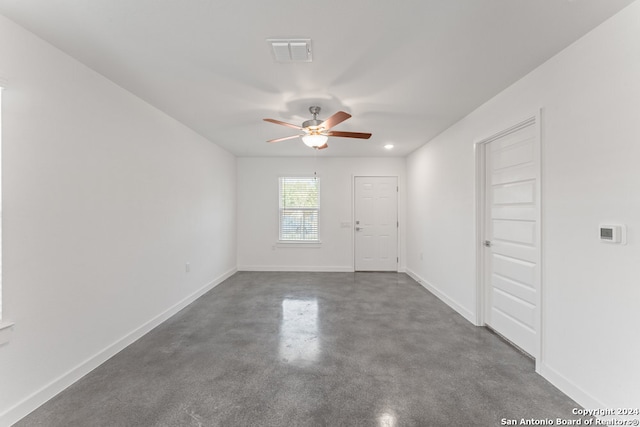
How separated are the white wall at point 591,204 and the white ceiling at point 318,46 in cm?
22

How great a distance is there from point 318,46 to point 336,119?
2.45 ft

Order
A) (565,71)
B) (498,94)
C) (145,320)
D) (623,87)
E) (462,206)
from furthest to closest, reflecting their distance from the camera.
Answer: (462,206) → (145,320) → (498,94) → (565,71) → (623,87)

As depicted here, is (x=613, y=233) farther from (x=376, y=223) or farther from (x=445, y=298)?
(x=376, y=223)

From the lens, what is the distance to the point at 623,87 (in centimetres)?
158

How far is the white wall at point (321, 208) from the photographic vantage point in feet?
18.9

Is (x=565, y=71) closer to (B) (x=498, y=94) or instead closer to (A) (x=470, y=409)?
(B) (x=498, y=94)

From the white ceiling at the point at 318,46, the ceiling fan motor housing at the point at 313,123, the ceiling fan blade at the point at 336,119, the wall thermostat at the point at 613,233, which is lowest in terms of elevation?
the wall thermostat at the point at 613,233

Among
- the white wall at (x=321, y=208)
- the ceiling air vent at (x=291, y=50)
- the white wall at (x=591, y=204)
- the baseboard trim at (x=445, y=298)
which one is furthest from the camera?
the white wall at (x=321, y=208)

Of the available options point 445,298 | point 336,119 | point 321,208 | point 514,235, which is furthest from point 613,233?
point 321,208

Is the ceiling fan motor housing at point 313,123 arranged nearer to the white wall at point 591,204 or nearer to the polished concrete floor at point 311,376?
the white wall at point 591,204

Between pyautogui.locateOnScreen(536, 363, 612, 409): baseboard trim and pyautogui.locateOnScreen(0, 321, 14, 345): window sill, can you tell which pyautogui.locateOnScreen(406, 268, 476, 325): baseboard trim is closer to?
pyautogui.locateOnScreen(536, 363, 612, 409): baseboard trim

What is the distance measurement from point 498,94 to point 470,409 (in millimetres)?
2764

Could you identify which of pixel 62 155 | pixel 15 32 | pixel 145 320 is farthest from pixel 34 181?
pixel 145 320

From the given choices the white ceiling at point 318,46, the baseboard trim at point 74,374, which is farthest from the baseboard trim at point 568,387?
the baseboard trim at point 74,374
